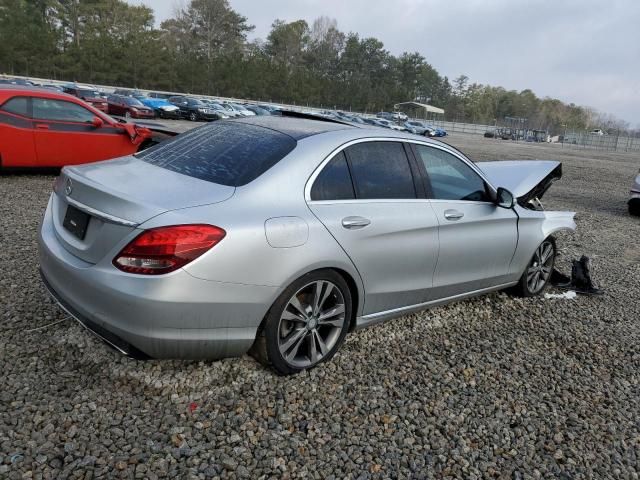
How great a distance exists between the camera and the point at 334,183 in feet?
10.3

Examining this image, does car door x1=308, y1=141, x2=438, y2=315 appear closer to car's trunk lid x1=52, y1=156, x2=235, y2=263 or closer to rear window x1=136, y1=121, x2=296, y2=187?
rear window x1=136, y1=121, x2=296, y2=187

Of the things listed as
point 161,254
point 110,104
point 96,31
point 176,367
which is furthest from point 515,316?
point 96,31

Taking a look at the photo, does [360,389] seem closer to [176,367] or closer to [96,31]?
[176,367]

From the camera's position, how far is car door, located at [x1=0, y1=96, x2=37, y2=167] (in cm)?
773

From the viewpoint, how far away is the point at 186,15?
89.0m

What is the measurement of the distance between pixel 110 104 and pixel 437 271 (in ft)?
106

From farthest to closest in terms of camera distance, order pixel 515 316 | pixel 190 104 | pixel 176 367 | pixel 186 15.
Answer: pixel 186 15 → pixel 190 104 → pixel 515 316 → pixel 176 367

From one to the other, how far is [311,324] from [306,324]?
4 centimetres

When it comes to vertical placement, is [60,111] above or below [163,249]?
above

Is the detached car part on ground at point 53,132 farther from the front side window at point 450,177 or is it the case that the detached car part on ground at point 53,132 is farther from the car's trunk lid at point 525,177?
the front side window at point 450,177

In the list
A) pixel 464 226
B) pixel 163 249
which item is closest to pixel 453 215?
pixel 464 226

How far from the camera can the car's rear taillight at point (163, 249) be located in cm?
249

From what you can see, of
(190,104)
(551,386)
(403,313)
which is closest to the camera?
(551,386)

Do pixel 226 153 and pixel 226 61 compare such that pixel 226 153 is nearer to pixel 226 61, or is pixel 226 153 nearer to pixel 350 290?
pixel 350 290
